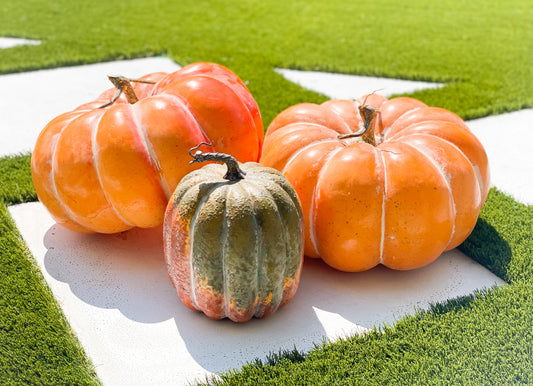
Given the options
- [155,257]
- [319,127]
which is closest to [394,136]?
[319,127]

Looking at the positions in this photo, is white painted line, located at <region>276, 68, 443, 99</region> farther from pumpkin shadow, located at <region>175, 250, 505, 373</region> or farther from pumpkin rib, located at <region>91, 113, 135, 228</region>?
pumpkin rib, located at <region>91, 113, 135, 228</region>

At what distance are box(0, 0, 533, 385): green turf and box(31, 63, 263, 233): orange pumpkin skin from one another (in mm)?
532

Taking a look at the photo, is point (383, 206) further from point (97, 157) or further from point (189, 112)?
point (97, 157)

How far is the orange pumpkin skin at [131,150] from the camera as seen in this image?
3.43 m

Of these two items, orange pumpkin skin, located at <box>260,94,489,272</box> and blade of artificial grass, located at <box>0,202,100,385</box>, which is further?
orange pumpkin skin, located at <box>260,94,489,272</box>

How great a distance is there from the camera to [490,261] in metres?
3.57

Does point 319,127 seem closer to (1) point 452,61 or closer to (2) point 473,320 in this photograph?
(2) point 473,320

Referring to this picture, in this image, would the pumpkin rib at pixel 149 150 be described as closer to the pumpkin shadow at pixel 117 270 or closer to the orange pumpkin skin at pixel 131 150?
the orange pumpkin skin at pixel 131 150

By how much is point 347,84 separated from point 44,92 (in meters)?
3.35

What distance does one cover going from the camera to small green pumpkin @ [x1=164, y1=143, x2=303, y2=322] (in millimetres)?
2881

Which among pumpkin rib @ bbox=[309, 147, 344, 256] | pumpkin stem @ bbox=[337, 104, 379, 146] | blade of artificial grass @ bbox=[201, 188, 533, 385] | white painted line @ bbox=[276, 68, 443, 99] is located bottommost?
white painted line @ bbox=[276, 68, 443, 99]

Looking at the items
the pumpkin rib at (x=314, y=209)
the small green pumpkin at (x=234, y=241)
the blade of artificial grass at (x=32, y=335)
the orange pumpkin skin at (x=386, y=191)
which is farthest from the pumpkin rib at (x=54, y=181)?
the pumpkin rib at (x=314, y=209)

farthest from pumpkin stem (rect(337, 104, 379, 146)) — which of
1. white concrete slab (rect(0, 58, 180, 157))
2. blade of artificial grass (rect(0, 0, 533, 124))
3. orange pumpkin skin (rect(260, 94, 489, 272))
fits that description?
white concrete slab (rect(0, 58, 180, 157))

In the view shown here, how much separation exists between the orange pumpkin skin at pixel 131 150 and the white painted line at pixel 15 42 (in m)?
4.87
